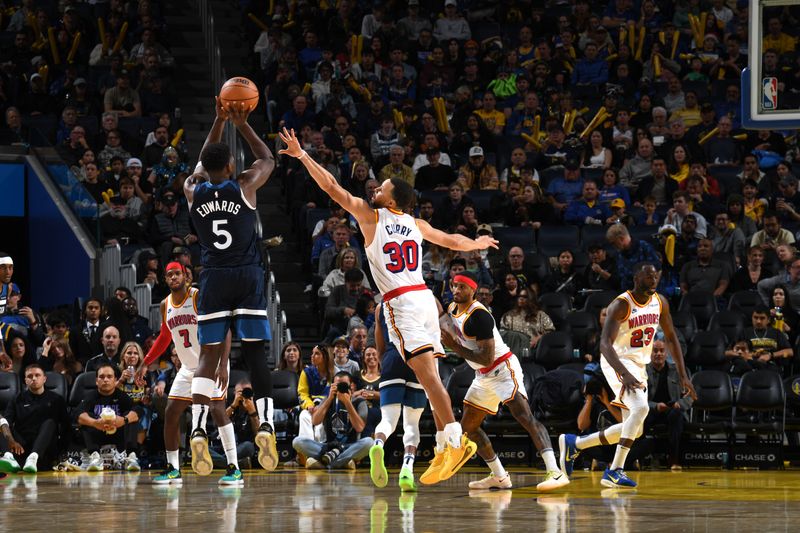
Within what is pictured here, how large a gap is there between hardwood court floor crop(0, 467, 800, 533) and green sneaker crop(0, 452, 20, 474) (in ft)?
5.28

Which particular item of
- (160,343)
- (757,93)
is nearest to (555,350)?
(757,93)

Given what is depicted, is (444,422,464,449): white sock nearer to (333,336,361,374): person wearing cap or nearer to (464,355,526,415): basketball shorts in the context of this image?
(464,355,526,415): basketball shorts

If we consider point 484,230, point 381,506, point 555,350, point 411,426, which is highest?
point 484,230

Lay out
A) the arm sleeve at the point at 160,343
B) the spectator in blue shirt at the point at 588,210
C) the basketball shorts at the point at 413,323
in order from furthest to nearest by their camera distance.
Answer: the spectator in blue shirt at the point at 588,210 < the arm sleeve at the point at 160,343 < the basketball shorts at the point at 413,323

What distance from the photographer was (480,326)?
11.1 metres

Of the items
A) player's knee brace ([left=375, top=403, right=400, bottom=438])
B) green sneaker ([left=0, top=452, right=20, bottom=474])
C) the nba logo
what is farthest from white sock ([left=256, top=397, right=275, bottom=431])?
the nba logo

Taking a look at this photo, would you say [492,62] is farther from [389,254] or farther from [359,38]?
[389,254]

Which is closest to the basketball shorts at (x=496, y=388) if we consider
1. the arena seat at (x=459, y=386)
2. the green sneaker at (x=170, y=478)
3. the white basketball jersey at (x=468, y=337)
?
the white basketball jersey at (x=468, y=337)

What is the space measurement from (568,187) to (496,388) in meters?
9.02

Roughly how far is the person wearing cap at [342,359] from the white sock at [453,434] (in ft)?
17.7

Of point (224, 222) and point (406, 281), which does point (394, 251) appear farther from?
point (224, 222)

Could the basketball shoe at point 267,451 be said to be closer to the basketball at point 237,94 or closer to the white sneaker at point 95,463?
the basketball at point 237,94

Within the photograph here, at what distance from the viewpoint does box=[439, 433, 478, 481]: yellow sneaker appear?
10016mm

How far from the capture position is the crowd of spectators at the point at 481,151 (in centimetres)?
1692
